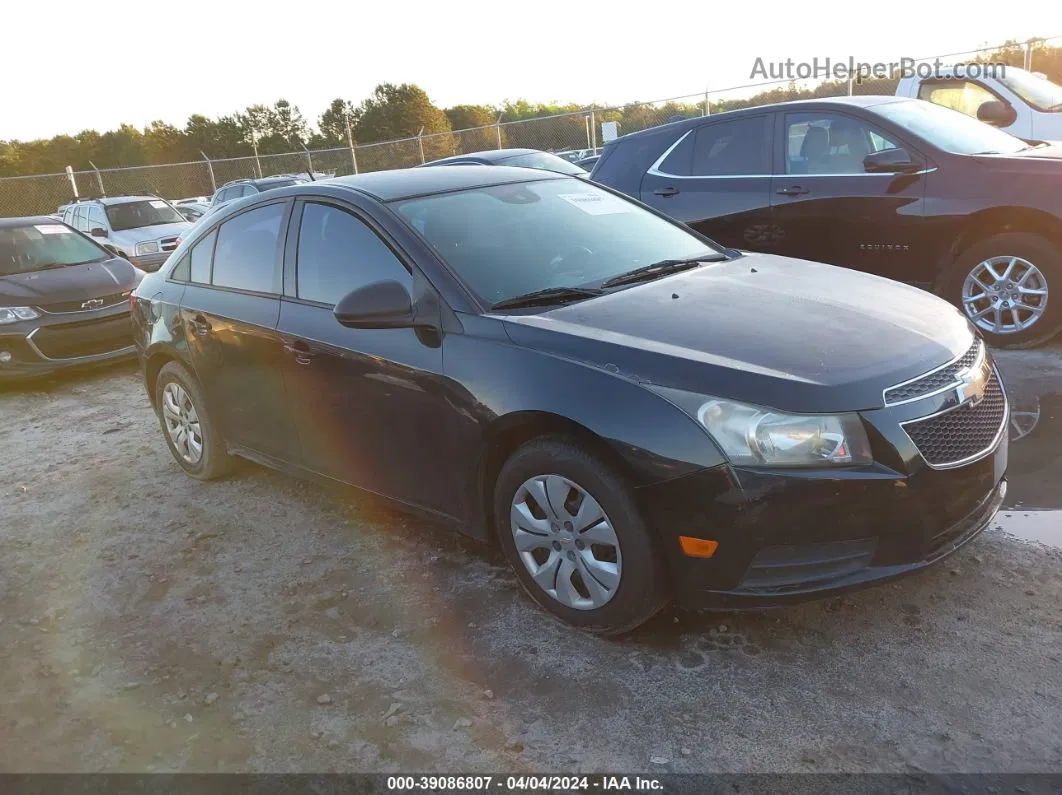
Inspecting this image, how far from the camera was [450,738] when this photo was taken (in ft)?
8.93

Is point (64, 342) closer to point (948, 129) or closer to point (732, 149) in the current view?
point (732, 149)

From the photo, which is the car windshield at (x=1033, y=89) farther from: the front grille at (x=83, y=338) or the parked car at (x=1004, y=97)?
the front grille at (x=83, y=338)

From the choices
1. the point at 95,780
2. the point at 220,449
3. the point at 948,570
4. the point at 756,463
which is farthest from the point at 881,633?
the point at 220,449

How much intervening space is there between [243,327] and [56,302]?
5010 mm

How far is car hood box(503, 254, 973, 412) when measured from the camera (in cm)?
273

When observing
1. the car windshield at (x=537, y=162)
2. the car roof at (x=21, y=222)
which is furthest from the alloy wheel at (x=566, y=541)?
the car windshield at (x=537, y=162)

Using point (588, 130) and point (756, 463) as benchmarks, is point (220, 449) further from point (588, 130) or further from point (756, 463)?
point (588, 130)

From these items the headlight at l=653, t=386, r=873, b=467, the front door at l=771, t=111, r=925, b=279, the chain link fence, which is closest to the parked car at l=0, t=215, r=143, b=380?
the front door at l=771, t=111, r=925, b=279

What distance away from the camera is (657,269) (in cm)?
382

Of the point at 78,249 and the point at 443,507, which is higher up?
the point at 78,249

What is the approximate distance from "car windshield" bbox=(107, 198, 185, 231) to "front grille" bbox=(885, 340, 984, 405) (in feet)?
47.7

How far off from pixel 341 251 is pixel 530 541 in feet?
5.29

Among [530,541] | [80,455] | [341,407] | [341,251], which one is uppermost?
[341,251]

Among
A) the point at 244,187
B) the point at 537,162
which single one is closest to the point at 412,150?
the point at 244,187
